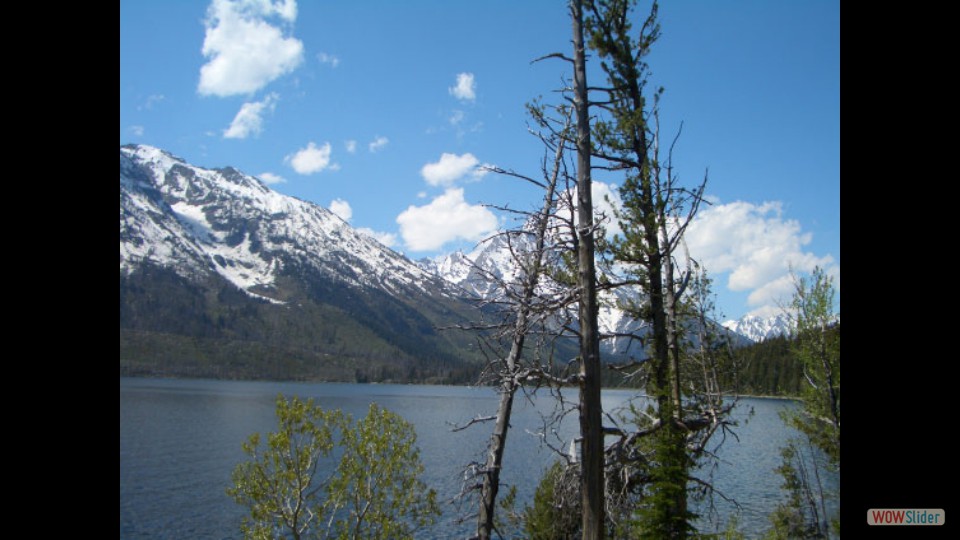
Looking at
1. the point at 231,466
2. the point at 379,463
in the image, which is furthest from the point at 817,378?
the point at 231,466

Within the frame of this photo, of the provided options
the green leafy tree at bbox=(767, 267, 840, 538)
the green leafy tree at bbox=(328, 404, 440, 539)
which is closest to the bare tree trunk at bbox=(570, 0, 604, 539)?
the green leafy tree at bbox=(328, 404, 440, 539)

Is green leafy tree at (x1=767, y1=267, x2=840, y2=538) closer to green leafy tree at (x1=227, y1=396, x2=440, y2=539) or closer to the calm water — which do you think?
the calm water

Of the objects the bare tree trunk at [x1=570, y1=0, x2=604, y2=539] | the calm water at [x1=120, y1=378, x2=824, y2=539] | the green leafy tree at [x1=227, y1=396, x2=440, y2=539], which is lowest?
the calm water at [x1=120, y1=378, x2=824, y2=539]

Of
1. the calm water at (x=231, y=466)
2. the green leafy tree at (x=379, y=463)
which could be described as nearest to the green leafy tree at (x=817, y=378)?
the calm water at (x=231, y=466)

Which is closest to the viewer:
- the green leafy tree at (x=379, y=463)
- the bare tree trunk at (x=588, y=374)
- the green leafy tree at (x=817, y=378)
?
the bare tree trunk at (x=588, y=374)

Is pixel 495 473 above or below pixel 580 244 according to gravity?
below

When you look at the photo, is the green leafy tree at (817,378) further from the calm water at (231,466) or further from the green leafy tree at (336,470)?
the green leafy tree at (336,470)

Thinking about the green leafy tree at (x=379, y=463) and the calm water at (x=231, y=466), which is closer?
the green leafy tree at (x=379, y=463)
